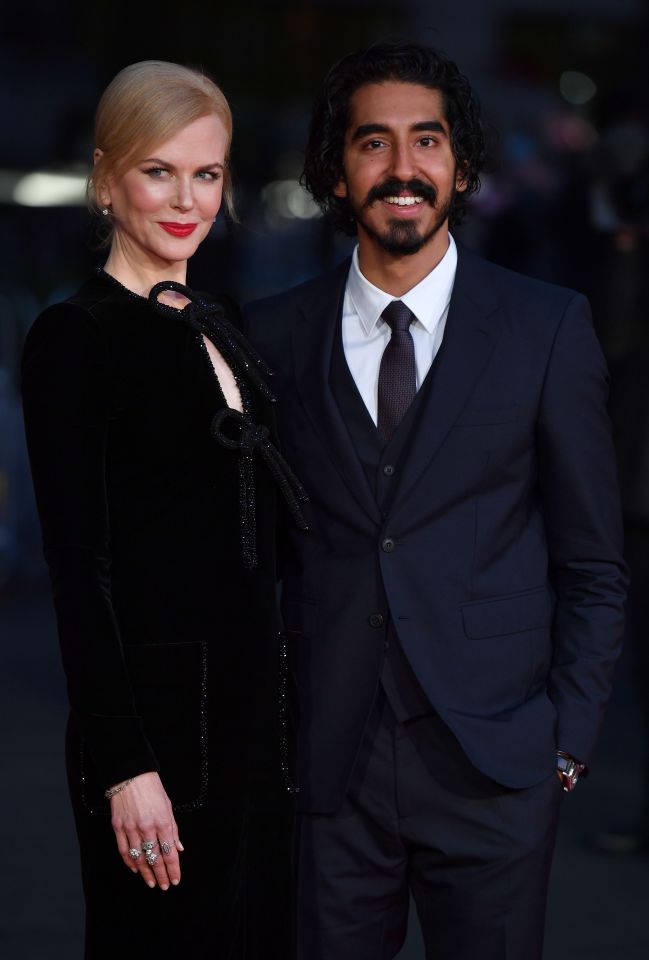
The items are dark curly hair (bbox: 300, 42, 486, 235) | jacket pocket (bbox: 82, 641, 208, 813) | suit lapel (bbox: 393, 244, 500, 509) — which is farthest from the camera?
dark curly hair (bbox: 300, 42, 486, 235)

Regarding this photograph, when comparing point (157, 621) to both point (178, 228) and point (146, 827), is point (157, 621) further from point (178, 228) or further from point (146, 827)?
point (178, 228)

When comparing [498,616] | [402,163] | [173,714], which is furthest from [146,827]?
[402,163]

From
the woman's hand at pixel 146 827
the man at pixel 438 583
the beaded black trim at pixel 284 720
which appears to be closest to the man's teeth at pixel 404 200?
the man at pixel 438 583

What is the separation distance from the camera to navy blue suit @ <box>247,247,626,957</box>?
12.6ft

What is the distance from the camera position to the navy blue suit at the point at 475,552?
3.84 meters

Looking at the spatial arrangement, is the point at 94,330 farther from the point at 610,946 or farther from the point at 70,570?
the point at 610,946

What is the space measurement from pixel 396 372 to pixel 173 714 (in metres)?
0.93

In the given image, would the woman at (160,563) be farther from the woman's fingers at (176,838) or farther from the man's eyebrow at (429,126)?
A: the man's eyebrow at (429,126)

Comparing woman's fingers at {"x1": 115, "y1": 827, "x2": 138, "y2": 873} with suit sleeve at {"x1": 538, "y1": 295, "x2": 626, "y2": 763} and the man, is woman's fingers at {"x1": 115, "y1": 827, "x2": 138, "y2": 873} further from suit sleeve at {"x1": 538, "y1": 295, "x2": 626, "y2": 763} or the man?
suit sleeve at {"x1": 538, "y1": 295, "x2": 626, "y2": 763}

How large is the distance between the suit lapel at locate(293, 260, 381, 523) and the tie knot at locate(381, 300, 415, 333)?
0.14 metres

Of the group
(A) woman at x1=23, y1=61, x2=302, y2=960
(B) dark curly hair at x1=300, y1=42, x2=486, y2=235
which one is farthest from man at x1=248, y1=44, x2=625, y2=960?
(A) woman at x1=23, y1=61, x2=302, y2=960

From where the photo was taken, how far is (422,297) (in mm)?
4016

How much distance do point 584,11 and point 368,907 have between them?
1196 inches

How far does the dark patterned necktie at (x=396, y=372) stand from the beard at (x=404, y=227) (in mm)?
122
